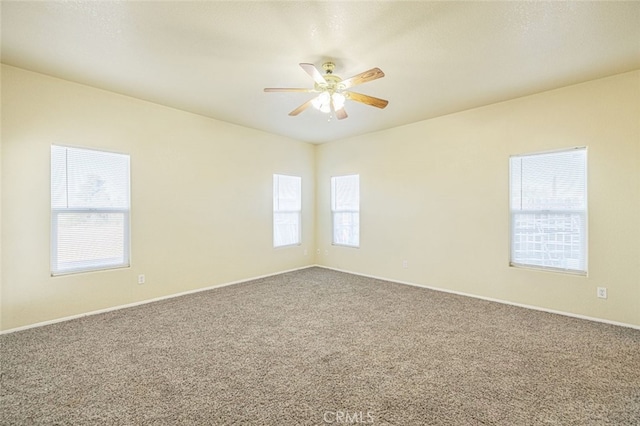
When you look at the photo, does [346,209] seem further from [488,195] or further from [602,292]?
[602,292]

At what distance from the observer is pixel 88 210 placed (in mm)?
3357

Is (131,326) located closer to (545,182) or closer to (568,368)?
(568,368)

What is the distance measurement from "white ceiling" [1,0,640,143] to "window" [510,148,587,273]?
92 centimetres

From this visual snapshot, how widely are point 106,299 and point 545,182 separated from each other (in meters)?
5.60

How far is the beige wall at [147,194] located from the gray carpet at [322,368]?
421 millimetres

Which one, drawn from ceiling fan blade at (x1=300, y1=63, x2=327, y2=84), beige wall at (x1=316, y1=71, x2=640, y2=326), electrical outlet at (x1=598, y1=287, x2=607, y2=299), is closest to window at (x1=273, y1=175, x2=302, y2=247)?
beige wall at (x1=316, y1=71, x2=640, y2=326)

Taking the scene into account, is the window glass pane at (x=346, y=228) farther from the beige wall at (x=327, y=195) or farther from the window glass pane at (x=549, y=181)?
the window glass pane at (x=549, y=181)

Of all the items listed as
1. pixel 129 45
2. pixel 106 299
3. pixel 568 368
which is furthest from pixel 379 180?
pixel 106 299

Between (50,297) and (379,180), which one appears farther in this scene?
(379,180)

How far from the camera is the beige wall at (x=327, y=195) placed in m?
2.99

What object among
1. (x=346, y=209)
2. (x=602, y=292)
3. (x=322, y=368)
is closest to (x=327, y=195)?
(x=346, y=209)

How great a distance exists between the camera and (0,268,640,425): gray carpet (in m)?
1.75

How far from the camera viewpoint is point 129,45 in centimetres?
248

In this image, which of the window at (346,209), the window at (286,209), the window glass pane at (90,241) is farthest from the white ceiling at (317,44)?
the window at (346,209)
